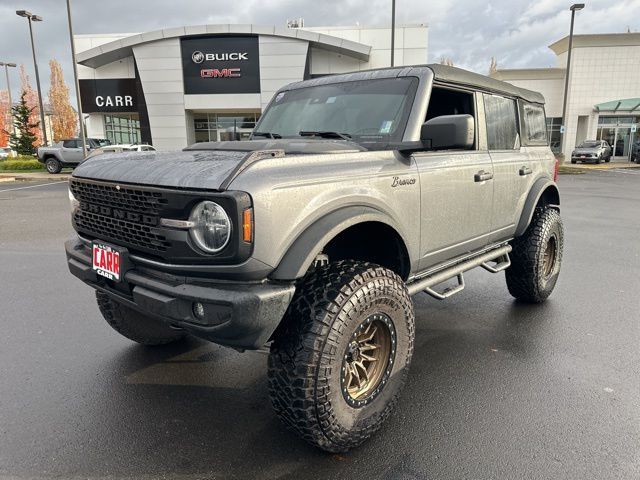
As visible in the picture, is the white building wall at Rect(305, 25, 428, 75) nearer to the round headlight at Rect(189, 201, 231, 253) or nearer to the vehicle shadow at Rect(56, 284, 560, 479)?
the vehicle shadow at Rect(56, 284, 560, 479)

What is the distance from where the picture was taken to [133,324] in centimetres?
348

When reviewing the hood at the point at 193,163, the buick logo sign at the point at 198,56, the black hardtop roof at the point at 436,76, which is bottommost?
the hood at the point at 193,163

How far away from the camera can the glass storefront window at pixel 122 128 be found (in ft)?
96.8

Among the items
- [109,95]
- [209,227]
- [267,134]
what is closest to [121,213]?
[209,227]

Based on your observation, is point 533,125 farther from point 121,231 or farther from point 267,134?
point 121,231

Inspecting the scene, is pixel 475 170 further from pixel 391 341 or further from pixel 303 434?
pixel 303 434

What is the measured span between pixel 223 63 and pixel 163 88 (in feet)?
12.3

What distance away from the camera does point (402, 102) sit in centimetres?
314

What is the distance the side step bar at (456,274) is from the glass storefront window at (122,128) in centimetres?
2878

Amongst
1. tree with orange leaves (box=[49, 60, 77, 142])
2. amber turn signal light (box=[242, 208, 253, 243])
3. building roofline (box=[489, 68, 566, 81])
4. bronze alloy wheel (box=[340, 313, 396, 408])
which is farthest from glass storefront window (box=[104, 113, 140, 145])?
amber turn signal light (box=[242, 208, 253, 243])

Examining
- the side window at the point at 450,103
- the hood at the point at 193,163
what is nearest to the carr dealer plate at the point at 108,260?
the hood at the point at 193,163

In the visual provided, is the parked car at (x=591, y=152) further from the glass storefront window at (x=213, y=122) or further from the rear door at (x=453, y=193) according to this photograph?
the rear door at (x=453, y=193)

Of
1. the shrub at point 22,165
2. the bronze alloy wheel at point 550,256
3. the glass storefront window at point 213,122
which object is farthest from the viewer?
the glass storefront window at point 213,122

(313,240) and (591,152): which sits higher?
(313,240)
